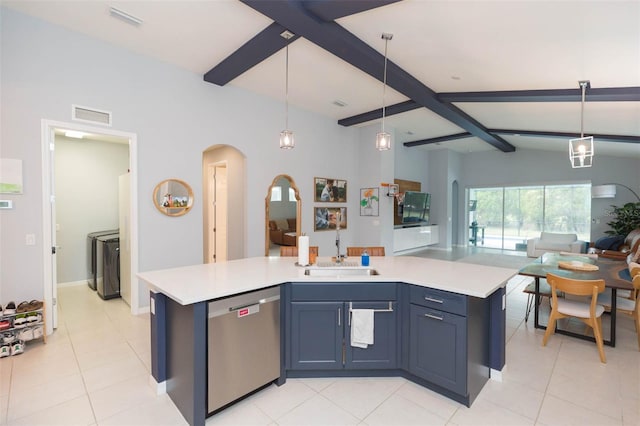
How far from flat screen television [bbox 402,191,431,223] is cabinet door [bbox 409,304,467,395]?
626 cm

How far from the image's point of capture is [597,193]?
705 centimetres

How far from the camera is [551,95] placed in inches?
157

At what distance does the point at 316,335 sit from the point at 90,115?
3.43 m

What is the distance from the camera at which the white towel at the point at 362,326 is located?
2.35m

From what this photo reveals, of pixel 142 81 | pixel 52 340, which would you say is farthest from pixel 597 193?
pixel 52 340

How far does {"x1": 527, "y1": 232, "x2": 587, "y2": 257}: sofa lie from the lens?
24.0 feet

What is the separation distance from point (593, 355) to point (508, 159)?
797cm

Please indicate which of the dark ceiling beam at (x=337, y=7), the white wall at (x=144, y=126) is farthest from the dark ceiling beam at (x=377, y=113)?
the dark ceiling beam at (x=337, y=7)

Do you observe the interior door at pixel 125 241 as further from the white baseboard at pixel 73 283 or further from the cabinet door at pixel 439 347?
the cabinet door at pixel 439 347

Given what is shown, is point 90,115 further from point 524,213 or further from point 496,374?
point 524,213

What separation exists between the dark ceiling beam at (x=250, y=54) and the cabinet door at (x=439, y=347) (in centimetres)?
291

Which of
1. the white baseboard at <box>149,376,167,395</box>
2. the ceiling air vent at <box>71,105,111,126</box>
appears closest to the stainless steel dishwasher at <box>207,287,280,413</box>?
the white baseboard at <box>149,376,167,395</box>

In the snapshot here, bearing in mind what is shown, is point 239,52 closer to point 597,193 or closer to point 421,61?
point 421,61

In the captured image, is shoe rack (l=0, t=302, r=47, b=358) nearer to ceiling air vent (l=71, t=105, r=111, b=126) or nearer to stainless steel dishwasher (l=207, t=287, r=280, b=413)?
ceiling air vent (l=71, t=105, r=111, b=126)
